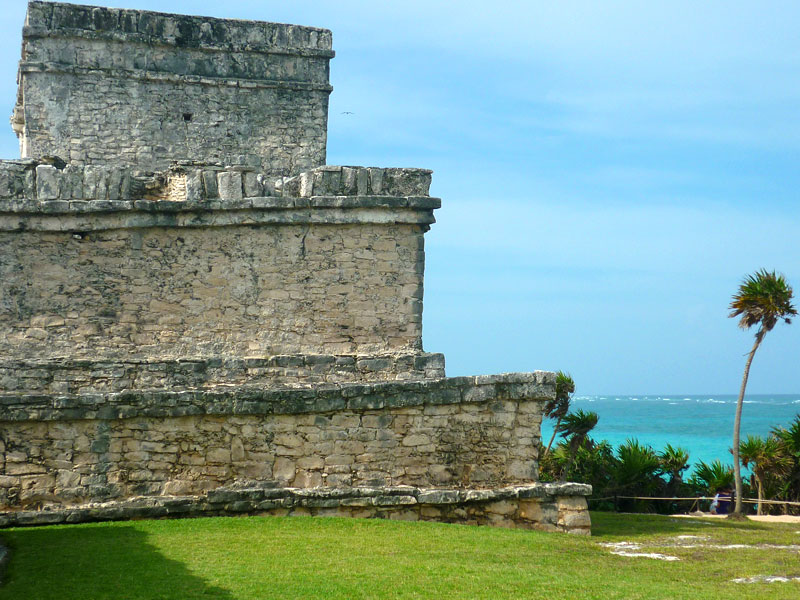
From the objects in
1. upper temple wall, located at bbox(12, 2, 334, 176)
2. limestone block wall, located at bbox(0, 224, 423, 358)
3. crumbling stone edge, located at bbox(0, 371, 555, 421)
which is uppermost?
upper temple wall, located at bbox(12, 2, 334, 176)

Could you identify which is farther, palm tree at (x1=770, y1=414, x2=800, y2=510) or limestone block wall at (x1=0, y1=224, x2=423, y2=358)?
palm tree at (x1=770, y1=414, x2=800, y2=510)

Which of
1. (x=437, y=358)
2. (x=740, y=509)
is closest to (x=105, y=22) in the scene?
(x=437, y=358)

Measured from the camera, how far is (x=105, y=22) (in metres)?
14.3

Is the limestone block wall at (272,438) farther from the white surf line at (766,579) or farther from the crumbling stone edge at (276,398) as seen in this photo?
the white surf line at (766,579)

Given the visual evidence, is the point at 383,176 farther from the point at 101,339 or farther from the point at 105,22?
the point at 105,22

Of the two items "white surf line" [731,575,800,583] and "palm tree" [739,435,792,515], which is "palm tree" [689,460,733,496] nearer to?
"palm tree" [739,435,792,515]

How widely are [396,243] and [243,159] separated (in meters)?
3.72

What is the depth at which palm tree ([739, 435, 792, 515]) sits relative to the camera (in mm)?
16812

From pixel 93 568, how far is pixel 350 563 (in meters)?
1.94

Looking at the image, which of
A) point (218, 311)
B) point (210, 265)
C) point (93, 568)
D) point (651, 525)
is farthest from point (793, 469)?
point (93, 568)

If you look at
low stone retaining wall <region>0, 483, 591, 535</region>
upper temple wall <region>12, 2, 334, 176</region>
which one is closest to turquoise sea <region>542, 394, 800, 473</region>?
upper temple wall <region>12, 2, 334, 176</region>

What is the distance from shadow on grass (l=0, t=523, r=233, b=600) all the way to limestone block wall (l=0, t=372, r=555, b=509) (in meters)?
0.76

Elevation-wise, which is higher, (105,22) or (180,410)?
(105,22)

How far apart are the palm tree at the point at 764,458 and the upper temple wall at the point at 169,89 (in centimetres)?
900
